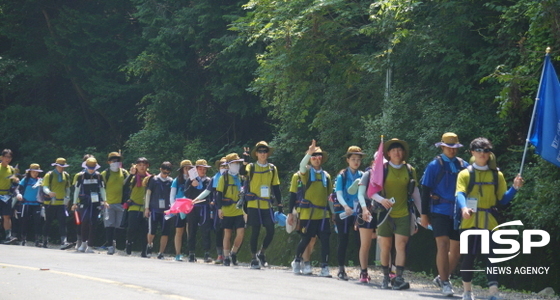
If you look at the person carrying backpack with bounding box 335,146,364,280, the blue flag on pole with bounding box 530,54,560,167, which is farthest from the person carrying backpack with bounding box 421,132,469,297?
the person carrying backpack with bounding box 335,146,364,280

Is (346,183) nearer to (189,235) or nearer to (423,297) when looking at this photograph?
(423,297)

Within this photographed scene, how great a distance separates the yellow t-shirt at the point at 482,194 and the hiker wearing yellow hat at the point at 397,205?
1381 millimetres

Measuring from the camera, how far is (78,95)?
117 ft

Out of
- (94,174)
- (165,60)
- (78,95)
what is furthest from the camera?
(78,95)

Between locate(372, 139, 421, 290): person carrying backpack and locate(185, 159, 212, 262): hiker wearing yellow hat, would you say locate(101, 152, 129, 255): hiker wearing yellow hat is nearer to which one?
locate(185, 159, 212, 262): hiker wearing yellow hat

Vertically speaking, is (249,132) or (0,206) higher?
(249,132)

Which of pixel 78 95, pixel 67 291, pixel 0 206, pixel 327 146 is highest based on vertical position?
pixel 78 95

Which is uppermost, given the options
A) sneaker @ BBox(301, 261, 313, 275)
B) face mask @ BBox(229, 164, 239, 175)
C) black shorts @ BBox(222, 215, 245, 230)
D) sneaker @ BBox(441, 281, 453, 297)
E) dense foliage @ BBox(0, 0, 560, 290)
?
dense foliage @ BBox(0, 0, 560, 290)

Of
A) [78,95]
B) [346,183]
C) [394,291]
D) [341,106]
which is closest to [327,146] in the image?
[341,106]

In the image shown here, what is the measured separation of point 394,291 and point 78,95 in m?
26.4

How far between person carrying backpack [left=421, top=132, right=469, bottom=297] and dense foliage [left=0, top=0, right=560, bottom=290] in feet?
12.4

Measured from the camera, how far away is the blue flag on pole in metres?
11.6

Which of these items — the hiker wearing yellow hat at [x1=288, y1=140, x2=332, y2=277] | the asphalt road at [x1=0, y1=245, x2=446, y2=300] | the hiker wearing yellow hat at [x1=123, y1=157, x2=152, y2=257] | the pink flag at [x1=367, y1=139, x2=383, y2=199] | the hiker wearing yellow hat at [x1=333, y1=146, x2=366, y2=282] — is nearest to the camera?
the asphalt road at [x1=0, y1=245, x2=446, y2=300]

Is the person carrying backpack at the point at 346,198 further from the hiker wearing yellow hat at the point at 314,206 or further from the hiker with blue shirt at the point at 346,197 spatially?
the hiker wearing yellow hat at the point at 314,206
